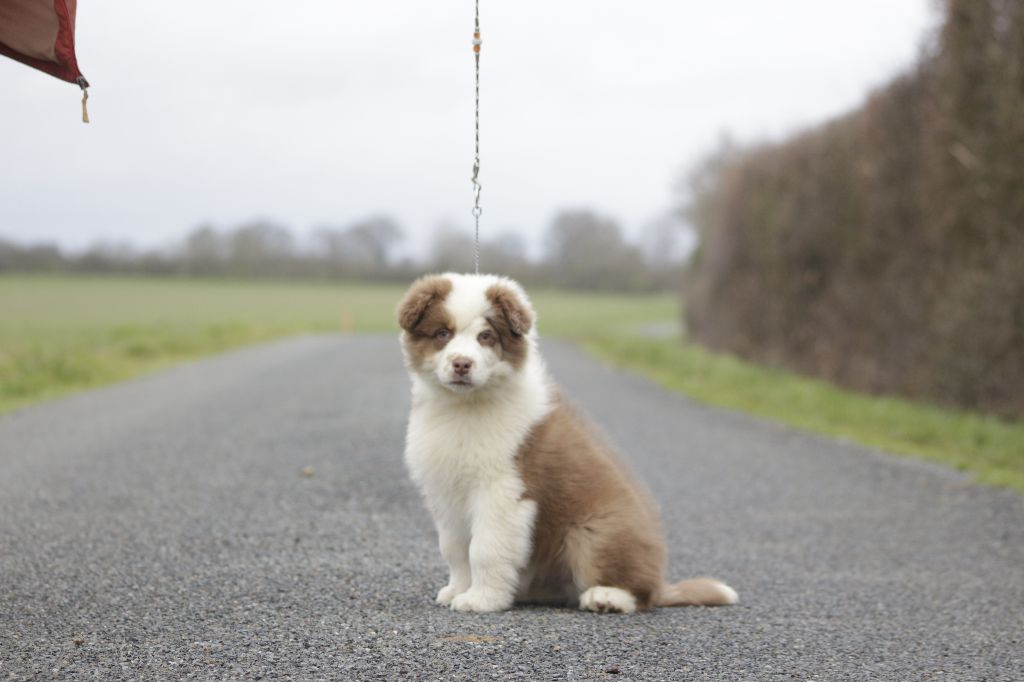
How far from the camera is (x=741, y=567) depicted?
6227mm

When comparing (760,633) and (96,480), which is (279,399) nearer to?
(96,480)

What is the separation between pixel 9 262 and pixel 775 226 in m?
51.7

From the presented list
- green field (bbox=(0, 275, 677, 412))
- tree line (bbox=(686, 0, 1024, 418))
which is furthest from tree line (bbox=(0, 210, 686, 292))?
tree line (bbox=(686, 0, 1024, 418))

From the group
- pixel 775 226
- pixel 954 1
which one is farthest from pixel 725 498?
pixel 775 226

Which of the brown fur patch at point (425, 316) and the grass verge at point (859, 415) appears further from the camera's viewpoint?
the grass verge at point (859, 415)

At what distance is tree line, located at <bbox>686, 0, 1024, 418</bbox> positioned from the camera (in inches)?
426

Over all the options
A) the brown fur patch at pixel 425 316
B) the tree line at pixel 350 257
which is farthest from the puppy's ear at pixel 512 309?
the tree line at pixel 350 257

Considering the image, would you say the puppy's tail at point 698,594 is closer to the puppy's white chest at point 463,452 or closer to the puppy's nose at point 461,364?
the puppy's white chest at point 463,452

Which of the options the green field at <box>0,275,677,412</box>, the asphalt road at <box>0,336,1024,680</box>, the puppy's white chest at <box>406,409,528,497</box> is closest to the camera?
the asphalt road at <box>0,336,1024,680</box>

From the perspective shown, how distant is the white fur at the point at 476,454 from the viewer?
4.48 m

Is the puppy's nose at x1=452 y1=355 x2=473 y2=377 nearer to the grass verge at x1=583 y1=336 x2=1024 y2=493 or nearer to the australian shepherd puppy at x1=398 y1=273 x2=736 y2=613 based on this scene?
the australian shepherd puppy at x1=398 y1=273 x2=736 y2=613

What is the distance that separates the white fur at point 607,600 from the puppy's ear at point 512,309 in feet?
4.07

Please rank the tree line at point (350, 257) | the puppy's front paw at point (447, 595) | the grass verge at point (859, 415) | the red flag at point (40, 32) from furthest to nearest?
the tree line at point (350, 257) < the grass verge at point (859, 415) < the puppy's front paw at point (447, 595) < the red flag at point (40, 32)

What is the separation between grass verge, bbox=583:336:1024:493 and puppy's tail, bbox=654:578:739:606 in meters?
4.44
